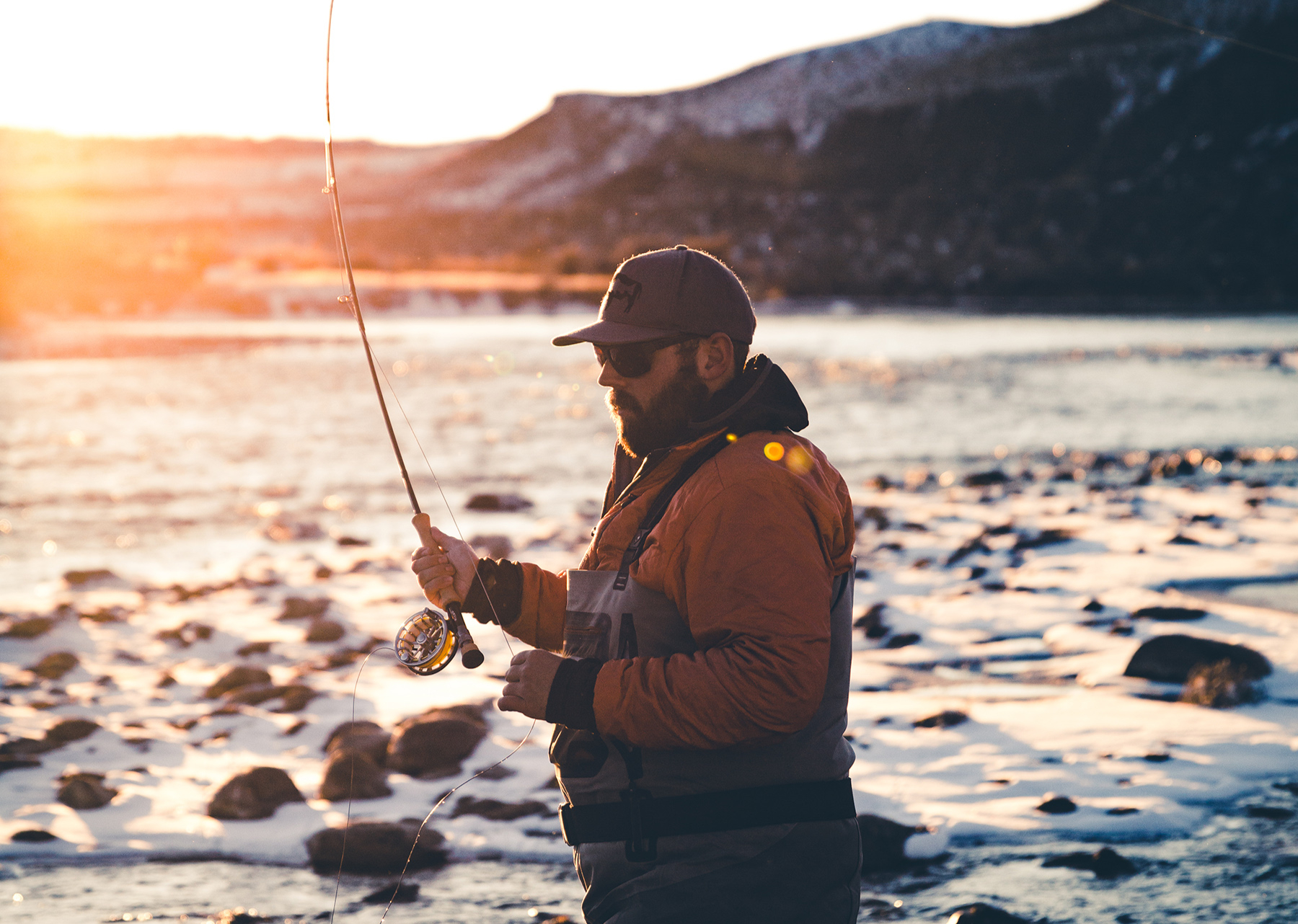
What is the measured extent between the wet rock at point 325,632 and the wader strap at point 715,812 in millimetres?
5104

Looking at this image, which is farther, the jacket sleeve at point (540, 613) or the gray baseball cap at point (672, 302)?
the jacket sleeve at point (540, 613)

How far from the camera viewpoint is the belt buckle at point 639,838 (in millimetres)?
2010

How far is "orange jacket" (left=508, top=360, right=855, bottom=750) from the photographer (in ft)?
6.04

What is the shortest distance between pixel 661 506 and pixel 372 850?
2448mm

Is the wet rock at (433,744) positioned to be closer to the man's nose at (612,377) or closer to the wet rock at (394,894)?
the wet rock at (394,894)

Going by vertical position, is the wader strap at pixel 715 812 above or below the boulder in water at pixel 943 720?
above

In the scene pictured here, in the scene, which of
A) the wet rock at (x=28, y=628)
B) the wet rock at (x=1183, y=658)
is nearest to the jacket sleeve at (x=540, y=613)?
the wet rock at (x=1183, y=658)

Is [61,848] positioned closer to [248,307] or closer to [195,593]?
[195,593]

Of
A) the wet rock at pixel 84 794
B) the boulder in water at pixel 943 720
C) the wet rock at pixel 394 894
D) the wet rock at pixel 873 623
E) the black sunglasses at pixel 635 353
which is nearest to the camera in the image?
the black sunglasses at pixel 635 353

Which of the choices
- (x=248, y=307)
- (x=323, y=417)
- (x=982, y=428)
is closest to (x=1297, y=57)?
(x=982, y=428)

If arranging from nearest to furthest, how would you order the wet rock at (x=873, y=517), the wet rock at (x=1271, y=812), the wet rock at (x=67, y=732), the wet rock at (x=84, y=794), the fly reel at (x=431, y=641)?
the fly reel at (x=431, y=641), the wet rock at (x=1271, y=812), the wet rock at (x=84, y=794), the wet rock at (x=67, y=732), the wet rock at (x=873, y=517)

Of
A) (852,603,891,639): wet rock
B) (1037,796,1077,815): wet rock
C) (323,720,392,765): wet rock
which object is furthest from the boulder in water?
(323,720,392,765): wet rock

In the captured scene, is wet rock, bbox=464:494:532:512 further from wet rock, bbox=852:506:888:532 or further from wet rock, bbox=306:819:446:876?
wet rock, bbox=306:819:446:876

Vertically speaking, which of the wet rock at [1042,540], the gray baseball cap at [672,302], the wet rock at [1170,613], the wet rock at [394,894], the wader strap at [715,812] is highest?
the gray baseball cap at [672,302]
